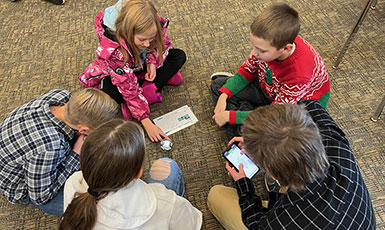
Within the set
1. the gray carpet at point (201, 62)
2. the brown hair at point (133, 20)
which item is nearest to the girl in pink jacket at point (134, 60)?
the brown hair at point (133, 20)

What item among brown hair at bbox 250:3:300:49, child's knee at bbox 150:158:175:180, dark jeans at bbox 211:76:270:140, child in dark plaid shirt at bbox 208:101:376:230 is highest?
brown hair at bbox 250:3:300:49

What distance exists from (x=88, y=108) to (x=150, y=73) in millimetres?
559

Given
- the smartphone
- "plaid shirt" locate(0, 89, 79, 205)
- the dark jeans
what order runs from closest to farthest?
1. "plaid shirt" locate(0, 89, 79, 205)
2. the smartphone
3. the dark jeans

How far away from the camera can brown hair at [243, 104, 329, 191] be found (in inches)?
28.3

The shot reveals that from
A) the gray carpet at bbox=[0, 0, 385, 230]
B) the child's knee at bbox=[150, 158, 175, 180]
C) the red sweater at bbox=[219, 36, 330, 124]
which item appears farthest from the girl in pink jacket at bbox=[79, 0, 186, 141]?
the red sweater at bbox=[219, 36, 330, 124]

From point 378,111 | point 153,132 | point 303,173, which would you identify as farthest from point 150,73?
point 378,111

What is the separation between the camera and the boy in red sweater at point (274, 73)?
43.6 inches

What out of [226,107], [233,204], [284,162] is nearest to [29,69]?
[226,107]

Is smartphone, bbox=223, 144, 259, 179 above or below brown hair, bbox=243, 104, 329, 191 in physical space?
below

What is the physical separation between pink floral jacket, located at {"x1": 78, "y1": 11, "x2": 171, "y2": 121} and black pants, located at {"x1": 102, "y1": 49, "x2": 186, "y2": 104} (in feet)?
0.16

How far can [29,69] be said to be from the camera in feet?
5.89

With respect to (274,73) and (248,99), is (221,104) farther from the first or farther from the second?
(274,73)

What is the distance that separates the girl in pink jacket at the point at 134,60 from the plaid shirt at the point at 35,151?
337mm

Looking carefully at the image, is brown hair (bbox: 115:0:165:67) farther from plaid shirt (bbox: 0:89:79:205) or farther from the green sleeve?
the green sleeve
